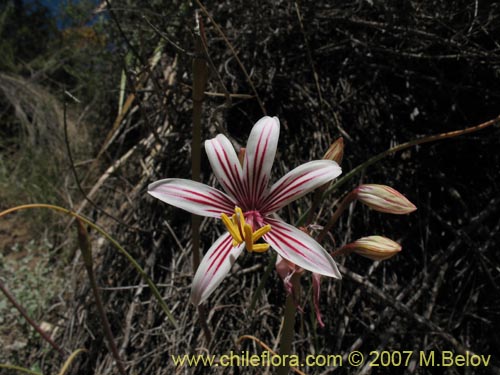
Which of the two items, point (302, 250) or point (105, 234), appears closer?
point (302, 250)

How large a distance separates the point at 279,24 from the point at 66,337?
4.48ft

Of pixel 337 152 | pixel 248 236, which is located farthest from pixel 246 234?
pixel 337 152

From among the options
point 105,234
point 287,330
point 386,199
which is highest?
point 386,199

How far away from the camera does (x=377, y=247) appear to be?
31.6 inches

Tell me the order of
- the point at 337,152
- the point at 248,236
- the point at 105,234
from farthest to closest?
1. the point at 105,234
2. the point at 337,152
3. the point at 248,236

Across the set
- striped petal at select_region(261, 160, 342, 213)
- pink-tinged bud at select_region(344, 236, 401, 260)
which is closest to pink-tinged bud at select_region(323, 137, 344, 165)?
striped petal at select_region(261, 160, 342, 213)

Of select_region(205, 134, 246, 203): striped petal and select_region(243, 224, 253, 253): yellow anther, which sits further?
select_region(205, 134, 246, 203): striped petal

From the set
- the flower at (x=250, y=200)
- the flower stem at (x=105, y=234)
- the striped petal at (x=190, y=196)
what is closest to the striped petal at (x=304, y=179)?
the flower at (x=250, y=200)

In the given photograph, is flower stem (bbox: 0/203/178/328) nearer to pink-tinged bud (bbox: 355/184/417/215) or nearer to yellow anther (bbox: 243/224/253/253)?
yellow anther (bbox: 243/224/253/253)

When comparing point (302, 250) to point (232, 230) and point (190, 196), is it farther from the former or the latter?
point (190, 196)

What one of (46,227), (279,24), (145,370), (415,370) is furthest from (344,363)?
(46,227)

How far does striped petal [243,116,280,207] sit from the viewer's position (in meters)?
0.84

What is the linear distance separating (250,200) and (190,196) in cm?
14

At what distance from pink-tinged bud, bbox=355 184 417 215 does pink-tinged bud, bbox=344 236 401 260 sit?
0.06 metres
